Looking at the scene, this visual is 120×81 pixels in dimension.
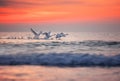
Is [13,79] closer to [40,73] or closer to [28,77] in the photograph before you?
[28,77]

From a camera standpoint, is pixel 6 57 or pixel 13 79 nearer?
pixel 13 79

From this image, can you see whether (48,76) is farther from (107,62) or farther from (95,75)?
(107,62)

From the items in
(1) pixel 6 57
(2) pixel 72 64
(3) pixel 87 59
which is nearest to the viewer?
(2) pixel 72 64

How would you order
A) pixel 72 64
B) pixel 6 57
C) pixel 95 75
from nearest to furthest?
1. pixel 95 75
2. pixel 72 64
3. pixel 6 57

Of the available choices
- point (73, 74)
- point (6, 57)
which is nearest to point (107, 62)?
point (73, 74)

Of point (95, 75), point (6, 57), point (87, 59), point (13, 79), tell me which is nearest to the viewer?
point (13, 79)

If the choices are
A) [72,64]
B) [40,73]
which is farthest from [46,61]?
[40,73]

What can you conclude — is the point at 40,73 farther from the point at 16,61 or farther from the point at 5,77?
→ the point at 16,61

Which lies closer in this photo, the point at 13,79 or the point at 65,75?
the point at 13,79

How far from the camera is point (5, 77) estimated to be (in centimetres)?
920

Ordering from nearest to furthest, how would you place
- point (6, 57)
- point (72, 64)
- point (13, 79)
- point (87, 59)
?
point (13, 79) → point (72, 64) → point (87, 59) → point (6, 57)

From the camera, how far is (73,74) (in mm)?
9758

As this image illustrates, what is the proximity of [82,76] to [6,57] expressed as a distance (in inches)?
291

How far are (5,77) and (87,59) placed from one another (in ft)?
20.0
